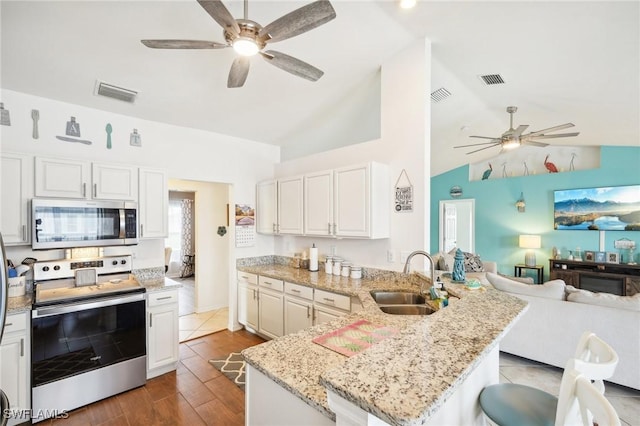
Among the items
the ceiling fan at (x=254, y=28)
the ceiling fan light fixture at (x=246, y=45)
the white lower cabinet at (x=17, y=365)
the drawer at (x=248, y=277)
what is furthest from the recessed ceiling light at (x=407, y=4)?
the white lower cabinet at (x=17, y=365)

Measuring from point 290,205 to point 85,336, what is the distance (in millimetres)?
2487

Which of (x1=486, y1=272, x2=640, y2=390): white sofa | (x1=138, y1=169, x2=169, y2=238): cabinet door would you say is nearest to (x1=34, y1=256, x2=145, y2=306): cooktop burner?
(x1=138, y1=169, x2=169, y2=238): cabinet door

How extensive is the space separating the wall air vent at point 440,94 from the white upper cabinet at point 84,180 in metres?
3.79

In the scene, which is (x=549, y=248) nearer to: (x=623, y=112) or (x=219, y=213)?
(x=623, y=112)

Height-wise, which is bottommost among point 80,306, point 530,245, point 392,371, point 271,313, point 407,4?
point 271,313

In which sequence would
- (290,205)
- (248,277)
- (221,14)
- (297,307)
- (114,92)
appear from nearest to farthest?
(221,14)
(114,92)
(297,307)
(290,205)
(248,277)

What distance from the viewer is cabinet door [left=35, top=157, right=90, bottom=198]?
8.54 ft

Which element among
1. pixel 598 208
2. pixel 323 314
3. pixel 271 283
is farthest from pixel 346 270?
pixel 598 208

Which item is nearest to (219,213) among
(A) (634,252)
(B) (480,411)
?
(B) (480,411)

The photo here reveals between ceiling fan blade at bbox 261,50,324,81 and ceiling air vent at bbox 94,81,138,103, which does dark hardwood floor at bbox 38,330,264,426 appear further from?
ceiling air vent at bbox 94,81,138,103

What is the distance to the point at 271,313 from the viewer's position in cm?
366

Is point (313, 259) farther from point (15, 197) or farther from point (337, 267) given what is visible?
point (15, 197)

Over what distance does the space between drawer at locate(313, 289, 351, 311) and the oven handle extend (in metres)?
1.75

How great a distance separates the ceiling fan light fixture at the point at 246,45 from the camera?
5.85ft
